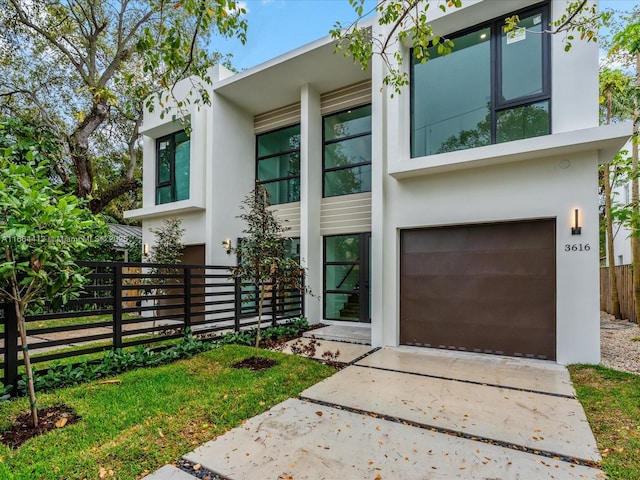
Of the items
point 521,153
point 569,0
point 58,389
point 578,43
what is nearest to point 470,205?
point 521,153

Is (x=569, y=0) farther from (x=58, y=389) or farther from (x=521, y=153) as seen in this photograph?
(x=58, y=389)

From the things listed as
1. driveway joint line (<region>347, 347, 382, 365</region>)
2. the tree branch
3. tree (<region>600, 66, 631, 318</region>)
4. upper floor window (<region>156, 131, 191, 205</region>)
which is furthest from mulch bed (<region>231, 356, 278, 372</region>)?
the tree branch

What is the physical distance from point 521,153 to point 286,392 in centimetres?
472

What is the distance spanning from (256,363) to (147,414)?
184 cm

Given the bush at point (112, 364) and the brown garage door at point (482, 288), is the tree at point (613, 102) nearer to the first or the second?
the brown garage door at point (482, 288)

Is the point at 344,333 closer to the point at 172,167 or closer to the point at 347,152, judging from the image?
the point at 347,152

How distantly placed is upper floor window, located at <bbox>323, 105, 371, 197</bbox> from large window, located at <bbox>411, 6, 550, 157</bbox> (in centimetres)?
199

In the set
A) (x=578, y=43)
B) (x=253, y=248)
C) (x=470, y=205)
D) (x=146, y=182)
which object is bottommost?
(x=253, y=248)

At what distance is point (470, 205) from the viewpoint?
18.4 feet

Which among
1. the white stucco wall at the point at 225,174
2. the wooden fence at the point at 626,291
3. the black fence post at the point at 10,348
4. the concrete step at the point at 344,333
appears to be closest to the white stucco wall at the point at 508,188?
the concrete step at the point at 344,333

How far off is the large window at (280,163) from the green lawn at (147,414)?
A: 17.1 ft

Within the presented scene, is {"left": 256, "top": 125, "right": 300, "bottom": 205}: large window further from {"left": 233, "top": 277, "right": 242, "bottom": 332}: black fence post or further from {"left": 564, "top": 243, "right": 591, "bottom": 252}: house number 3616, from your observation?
{"left": 564, "top": 243, "right": 591, "bottom": 252}: house number 3616

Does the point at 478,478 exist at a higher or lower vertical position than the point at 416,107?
lower

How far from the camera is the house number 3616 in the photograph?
188 inches
